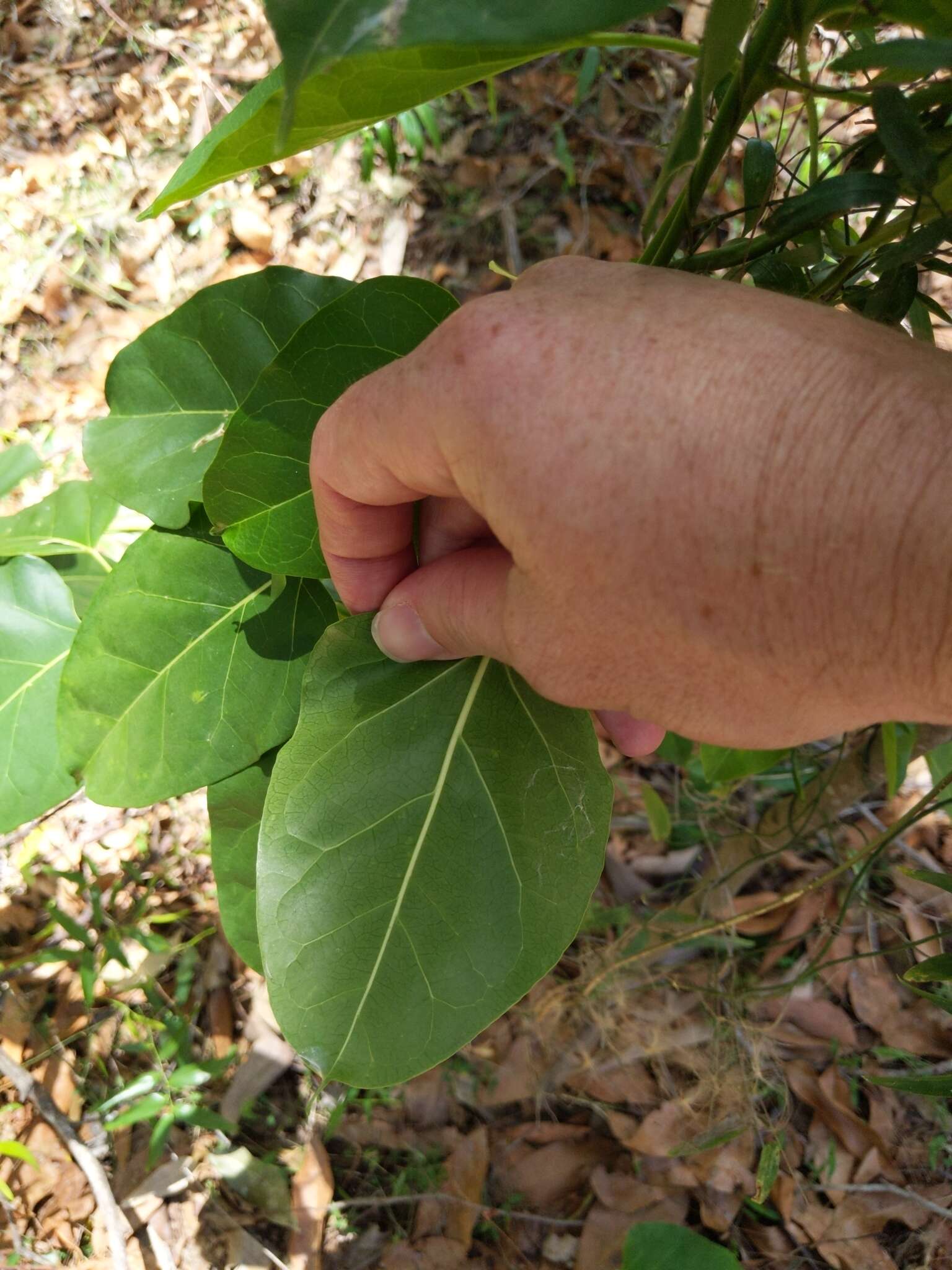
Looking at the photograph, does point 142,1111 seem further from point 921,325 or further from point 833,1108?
point 921,325

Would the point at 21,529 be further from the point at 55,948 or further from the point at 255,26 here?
the point at 255,26

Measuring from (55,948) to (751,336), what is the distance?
70.4 inches

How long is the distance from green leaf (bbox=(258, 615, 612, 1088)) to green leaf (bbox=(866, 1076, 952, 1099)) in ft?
1.39

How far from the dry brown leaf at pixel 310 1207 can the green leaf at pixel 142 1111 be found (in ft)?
0.97

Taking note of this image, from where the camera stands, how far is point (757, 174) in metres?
0.75

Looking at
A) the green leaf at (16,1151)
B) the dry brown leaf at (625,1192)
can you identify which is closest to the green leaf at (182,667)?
the green leaf at (16,1151)

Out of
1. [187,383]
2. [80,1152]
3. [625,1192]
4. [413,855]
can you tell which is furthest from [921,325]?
[80,1152]

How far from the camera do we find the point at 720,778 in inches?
50.6

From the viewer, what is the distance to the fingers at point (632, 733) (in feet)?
3.67

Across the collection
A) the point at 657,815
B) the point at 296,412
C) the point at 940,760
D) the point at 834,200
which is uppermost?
the point at 834,200

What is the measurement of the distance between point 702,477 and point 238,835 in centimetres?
83

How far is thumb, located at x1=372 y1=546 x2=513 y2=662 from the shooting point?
2.71 feet

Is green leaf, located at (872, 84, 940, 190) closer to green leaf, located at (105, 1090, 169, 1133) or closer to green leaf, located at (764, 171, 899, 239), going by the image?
green leaf, located at (764, 171, 899, 239)

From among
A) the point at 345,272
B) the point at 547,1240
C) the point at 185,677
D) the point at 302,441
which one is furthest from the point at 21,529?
the point at 547,1240
